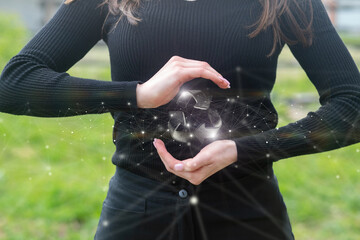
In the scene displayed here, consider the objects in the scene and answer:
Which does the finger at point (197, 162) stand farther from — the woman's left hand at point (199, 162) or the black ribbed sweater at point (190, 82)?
the black ribbed sweater at point (190, 82)

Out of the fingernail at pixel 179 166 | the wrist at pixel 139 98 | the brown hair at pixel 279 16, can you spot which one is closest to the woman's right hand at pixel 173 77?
the wrist at pixel 139 98

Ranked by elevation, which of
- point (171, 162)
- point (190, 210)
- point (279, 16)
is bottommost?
point (190, 210)

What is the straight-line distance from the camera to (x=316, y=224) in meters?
3.39

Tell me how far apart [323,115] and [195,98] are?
1.08 feet

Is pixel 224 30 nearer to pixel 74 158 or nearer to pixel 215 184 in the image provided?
pixel 215 184

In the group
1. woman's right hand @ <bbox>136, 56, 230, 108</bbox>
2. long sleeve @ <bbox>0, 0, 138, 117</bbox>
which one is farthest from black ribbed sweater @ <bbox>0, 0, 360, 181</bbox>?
woman's right hand @ <bbox>136, 56, 230, 108</bbox>

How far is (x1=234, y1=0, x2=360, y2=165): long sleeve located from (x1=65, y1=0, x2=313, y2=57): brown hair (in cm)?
2

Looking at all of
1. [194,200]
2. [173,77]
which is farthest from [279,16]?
[194,200]

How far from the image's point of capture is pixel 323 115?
1.22 meters

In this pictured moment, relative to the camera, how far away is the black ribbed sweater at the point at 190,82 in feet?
3.95

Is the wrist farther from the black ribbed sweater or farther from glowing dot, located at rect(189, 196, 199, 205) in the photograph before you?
glowing dot, located at rect(189, 196, 199, 205)

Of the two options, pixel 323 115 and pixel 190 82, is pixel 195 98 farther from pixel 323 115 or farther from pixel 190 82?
pixel 323 115

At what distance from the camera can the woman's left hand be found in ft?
3.62

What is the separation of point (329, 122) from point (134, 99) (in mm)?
494
